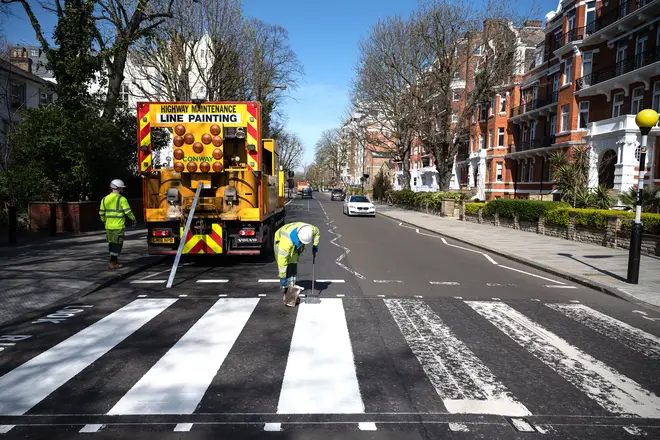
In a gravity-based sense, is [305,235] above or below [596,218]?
above

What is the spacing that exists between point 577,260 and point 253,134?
8917mm

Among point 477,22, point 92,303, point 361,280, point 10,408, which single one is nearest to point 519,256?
point 361,280

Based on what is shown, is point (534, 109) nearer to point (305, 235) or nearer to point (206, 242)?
point (206, 242)

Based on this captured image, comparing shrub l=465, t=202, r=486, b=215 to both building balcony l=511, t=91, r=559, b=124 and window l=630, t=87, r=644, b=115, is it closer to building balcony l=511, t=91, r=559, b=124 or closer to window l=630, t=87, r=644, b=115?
window l=630, t=87, r=644, b=115

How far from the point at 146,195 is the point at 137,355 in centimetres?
548

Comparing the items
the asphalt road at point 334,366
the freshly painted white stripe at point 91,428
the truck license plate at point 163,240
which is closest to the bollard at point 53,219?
the truck license plate at point 163,240

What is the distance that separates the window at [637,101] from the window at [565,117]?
544cm

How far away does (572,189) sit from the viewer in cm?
1997

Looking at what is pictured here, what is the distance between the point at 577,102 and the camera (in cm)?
3130

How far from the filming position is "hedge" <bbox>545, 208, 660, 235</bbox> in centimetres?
1324

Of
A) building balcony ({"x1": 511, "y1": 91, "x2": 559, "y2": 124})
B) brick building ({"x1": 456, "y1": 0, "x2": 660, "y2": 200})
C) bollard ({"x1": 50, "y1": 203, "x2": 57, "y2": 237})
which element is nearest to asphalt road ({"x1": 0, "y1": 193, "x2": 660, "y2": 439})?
bollard ({"x1": 50, "y1": 203, "x2": 57, "y2": 237})

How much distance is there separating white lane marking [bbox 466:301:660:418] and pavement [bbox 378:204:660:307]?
3.21 meters

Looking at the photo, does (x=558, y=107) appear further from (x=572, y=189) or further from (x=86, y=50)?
(x=86, y=50)

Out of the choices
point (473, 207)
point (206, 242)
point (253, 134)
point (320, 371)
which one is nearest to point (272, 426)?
point (320, 371)
